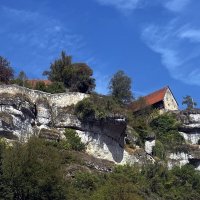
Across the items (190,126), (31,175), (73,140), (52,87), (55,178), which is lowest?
(55,178)

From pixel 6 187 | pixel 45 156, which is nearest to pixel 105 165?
pixel 45 156

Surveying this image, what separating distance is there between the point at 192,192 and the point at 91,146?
929 centimetres

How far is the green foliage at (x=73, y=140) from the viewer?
2034 inches

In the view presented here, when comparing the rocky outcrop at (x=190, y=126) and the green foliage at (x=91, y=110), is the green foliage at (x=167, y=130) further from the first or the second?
the green foliage at (x=91, y=110)

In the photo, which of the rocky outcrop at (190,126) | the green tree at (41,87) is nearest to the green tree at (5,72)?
the green tree at (41,87)

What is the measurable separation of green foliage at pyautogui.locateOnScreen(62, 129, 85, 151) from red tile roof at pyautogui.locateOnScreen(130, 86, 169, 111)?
1592cm

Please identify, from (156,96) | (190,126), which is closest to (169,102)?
(156,96)

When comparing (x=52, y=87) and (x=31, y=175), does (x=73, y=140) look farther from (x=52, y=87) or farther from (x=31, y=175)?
(x=31, y=175)

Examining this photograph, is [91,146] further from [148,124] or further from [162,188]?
[148,124]

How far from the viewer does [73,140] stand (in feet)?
171

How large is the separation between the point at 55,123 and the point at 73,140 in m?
2.08

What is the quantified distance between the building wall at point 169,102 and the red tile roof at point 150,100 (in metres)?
0.51

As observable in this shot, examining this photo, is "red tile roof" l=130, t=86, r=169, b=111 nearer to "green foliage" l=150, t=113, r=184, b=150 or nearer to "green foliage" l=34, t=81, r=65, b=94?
"green foliage" l=150, t=113, r=184, b=150

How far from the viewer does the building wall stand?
7438 cm
